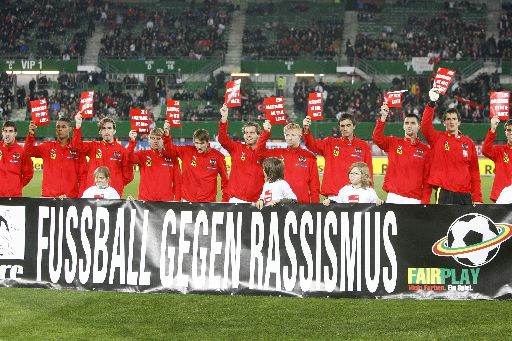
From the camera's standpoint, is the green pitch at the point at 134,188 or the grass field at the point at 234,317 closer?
the grass field at the point at 234,317

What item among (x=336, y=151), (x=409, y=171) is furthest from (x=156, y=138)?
(x=409, y=171)

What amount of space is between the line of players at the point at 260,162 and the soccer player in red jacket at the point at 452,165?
1 cm

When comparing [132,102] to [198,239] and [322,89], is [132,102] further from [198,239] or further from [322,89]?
[198,239]

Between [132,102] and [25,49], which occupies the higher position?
[25,49]

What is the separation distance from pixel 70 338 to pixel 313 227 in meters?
3.12

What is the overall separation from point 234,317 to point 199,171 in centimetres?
357

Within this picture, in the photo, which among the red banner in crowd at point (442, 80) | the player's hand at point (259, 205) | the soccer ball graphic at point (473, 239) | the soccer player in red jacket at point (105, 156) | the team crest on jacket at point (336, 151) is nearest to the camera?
the soccer ball graphic at point (473, 239)

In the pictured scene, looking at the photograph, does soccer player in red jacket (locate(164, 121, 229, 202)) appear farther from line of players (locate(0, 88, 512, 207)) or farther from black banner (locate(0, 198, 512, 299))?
black banner (locate(0, 198, 512, 299))

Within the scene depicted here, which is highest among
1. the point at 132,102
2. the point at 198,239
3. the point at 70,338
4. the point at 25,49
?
the point at 25,49

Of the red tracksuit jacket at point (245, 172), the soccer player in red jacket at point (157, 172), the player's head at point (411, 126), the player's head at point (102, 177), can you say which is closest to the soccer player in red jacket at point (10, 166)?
the soccer player in red jacket at point (157, 172)

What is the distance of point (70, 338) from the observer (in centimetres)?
848

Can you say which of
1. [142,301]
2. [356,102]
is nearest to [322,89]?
[356,102]

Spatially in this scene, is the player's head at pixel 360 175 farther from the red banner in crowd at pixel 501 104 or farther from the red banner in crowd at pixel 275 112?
the red banner in crowd at pixel 501 104

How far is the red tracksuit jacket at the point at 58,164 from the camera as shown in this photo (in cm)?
1287
